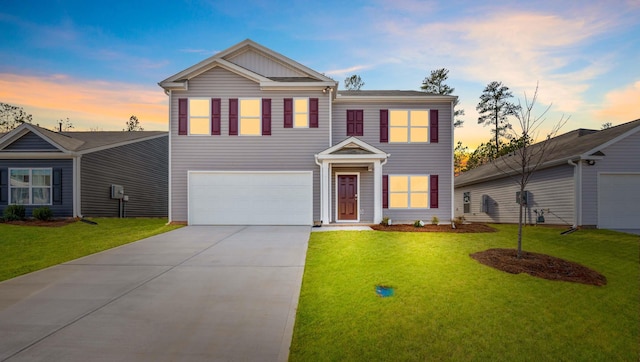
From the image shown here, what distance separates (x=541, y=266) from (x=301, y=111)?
1058 cm

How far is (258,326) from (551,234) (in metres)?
12.2

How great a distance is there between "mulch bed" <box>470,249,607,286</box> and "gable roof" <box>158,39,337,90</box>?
948 centimetres

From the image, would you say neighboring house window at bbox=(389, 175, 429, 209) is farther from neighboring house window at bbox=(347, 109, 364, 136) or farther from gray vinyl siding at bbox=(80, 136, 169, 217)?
gray vinyl siding at bbox=(80, 136, 169, 217)

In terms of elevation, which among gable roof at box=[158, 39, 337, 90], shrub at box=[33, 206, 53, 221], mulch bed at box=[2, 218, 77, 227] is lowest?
mulch bed at box=[2, 218, 77, 227]

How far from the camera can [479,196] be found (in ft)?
75.3

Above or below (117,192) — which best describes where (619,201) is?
below

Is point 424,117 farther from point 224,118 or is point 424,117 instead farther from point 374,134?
point 224,118

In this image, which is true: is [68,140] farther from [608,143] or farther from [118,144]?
[608,143]

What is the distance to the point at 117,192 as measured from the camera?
1873cm

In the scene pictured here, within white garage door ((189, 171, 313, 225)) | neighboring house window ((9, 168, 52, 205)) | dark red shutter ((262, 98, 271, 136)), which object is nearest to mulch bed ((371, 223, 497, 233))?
white garage door ((189, 171, 313, 225))

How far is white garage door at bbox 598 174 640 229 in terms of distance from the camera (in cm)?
1387

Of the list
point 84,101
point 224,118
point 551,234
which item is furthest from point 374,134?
point 84,101

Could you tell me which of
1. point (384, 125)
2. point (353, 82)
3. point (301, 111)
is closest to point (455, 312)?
point (301, 111)

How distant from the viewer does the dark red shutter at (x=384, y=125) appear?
15.8 metres
